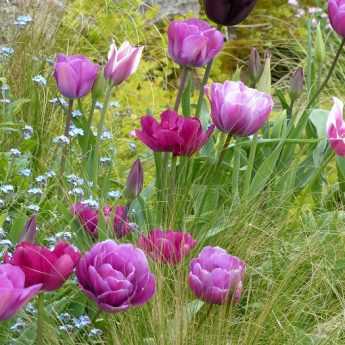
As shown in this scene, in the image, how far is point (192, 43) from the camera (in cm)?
230

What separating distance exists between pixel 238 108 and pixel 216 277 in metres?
0.55

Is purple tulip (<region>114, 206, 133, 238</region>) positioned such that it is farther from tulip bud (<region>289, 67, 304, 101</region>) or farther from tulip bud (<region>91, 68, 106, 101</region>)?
tulip bud (<region>289, 67, 304, 101</region>)

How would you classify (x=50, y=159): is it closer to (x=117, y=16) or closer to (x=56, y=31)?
(x=56, y=31)

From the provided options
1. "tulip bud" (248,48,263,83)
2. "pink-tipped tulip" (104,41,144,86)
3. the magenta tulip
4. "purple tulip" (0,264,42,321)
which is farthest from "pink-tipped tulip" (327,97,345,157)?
"purple tulip" (0,264,42,321)

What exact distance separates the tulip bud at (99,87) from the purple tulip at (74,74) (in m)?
0.07

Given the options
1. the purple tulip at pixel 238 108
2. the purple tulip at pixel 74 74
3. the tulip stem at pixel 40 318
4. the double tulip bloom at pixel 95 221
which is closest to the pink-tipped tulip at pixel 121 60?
the purple tulip at pixel 74 74

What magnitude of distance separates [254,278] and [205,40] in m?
0.56

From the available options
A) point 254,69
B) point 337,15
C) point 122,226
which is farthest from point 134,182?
point 337,15

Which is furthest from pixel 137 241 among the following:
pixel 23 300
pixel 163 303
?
pixel 23 300

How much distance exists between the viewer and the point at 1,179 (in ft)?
8.64

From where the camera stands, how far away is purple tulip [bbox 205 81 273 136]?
2160 mm

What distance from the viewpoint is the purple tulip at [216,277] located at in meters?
1.70

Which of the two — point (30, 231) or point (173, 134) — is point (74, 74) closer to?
point (173, 134)

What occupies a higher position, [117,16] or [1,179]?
[1,179]
